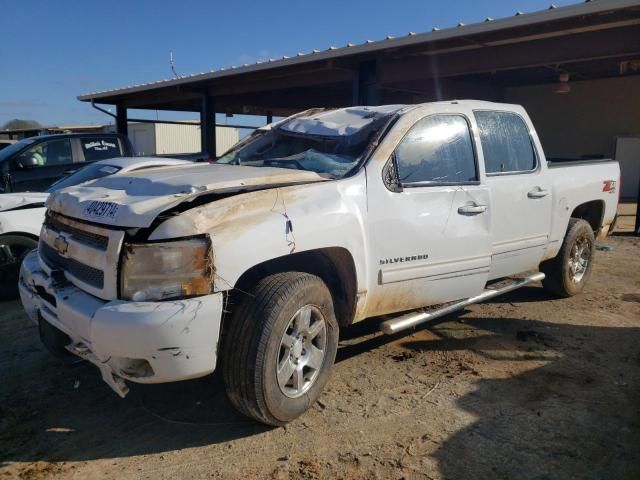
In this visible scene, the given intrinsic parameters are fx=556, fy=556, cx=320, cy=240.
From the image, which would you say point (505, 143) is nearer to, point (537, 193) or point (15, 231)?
point (537, 193)

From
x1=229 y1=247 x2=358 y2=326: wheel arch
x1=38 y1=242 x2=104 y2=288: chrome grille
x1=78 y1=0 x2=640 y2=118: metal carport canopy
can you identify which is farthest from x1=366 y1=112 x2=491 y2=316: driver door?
x1=78 y1=0 x2=640 y2=118: metal carport canopy

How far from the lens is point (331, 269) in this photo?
3545mm

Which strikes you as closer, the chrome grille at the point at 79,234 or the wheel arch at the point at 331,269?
the chrome grille at the point at 79,234

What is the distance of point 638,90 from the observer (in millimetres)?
15570

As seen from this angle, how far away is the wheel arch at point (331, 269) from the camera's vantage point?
325 centimetres

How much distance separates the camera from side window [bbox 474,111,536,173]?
4582mm

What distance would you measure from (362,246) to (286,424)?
1153 mm

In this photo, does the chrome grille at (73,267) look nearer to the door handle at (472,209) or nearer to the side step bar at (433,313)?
the side step bar at (433,313)

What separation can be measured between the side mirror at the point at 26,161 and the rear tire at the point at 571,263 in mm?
6775

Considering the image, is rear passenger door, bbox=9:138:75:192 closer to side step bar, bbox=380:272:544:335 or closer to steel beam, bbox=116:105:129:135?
side step bar, bbox=380:272:544:335

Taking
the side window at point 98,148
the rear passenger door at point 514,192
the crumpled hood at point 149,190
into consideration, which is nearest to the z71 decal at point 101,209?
the crumpled hood at point 149,190

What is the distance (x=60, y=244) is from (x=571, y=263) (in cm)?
493

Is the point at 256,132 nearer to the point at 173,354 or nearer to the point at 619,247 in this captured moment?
the point at 173,354

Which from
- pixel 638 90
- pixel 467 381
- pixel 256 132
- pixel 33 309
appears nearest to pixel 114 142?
pixel 256 132
